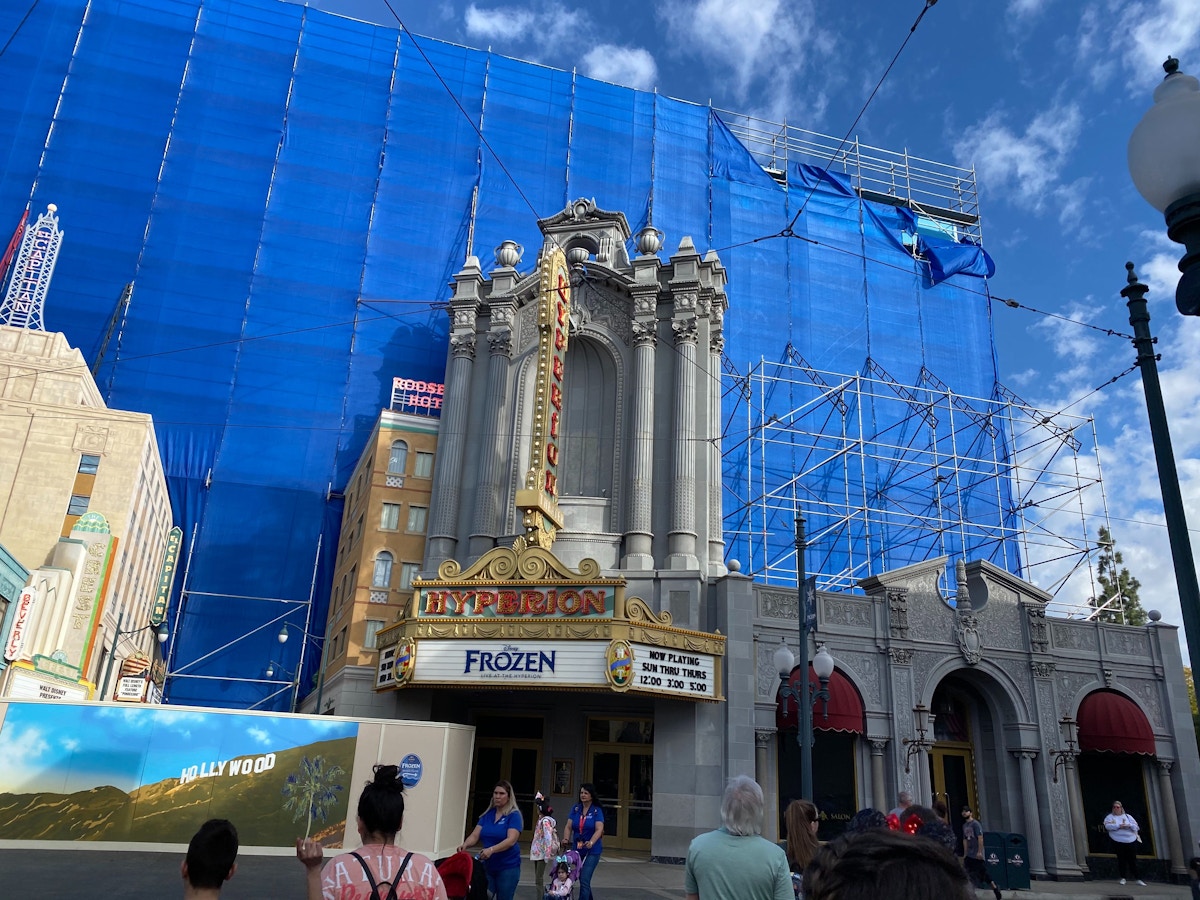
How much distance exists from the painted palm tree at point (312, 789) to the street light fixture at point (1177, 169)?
56.2 ft

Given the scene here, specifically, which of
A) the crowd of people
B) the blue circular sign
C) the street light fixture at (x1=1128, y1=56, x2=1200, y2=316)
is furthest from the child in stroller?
the street light fixture at (x1=1128, y1=56, x2=1200, y2=316)

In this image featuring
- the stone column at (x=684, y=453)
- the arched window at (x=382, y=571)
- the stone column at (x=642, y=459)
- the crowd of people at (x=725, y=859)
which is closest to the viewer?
the crowd of people at (x=725, y=859)

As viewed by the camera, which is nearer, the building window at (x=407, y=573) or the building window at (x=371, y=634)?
the building window at (x=371, y=634)

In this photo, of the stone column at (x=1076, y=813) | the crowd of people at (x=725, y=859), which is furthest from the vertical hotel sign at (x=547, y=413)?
the stone column at (x=1076, y=813)

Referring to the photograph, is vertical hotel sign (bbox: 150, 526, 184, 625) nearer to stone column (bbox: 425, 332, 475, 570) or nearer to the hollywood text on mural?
stone column (bbox: 425, 332, 475, 570)

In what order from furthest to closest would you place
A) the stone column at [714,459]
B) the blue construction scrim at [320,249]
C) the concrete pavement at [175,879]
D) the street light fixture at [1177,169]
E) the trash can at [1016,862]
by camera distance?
the blue construction scrim at [320,249] → the stone column at [714,459] → the trash can at [1016,862] → the concrete pavement at [175,879] → the street light fixture at [1177,169]

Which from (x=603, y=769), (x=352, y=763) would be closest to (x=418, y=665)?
(x=352, y=763)

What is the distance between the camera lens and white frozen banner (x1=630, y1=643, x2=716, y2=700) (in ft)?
71.7

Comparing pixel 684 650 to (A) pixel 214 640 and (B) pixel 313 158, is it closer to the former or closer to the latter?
(A) pixel 214 640

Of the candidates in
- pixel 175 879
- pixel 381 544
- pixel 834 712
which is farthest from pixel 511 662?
pixel 381 544

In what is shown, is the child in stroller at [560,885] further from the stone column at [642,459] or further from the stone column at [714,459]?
the stone column at [714,459]

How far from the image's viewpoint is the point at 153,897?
11.8 metres

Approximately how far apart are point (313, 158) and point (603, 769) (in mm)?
33232

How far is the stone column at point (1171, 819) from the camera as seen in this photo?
24.5 metres
